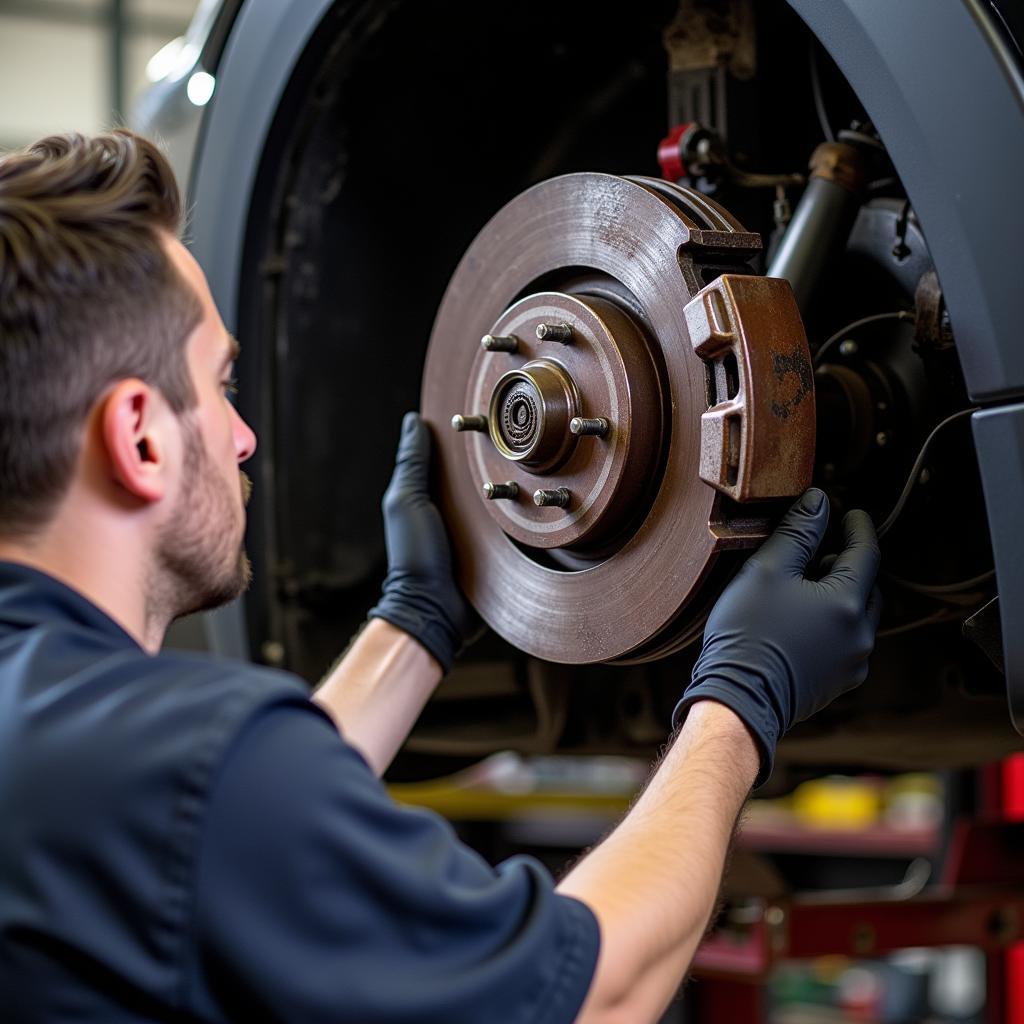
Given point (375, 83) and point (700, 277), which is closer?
point (700, 277)

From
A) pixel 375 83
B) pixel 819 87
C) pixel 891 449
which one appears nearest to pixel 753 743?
pixel 891 449

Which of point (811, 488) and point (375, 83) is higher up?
point (375, 83)

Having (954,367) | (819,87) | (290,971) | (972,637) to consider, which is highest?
(819,87)

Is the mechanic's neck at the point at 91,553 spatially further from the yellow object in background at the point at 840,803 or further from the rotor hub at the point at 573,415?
the yellow object in background at the point at 840,803

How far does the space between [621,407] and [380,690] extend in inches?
14.5

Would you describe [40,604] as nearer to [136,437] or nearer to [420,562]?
[136,437]

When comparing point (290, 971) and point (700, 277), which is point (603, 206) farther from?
point (290, 971)

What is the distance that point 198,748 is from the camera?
61cm

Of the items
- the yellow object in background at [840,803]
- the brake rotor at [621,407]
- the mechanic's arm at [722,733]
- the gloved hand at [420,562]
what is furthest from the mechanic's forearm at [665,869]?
the yellow object in background at [840,803]

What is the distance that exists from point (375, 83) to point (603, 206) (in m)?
0.41

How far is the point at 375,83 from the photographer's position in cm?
126

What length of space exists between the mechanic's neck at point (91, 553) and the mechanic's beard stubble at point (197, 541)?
0.07 feet

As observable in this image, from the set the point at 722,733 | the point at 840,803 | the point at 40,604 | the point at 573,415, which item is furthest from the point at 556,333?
the point at 840,803

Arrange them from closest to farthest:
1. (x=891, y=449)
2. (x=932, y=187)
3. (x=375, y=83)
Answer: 1. (x=932, y=187)
2. (x=891, y=449)
3. (x=375, y=83)
